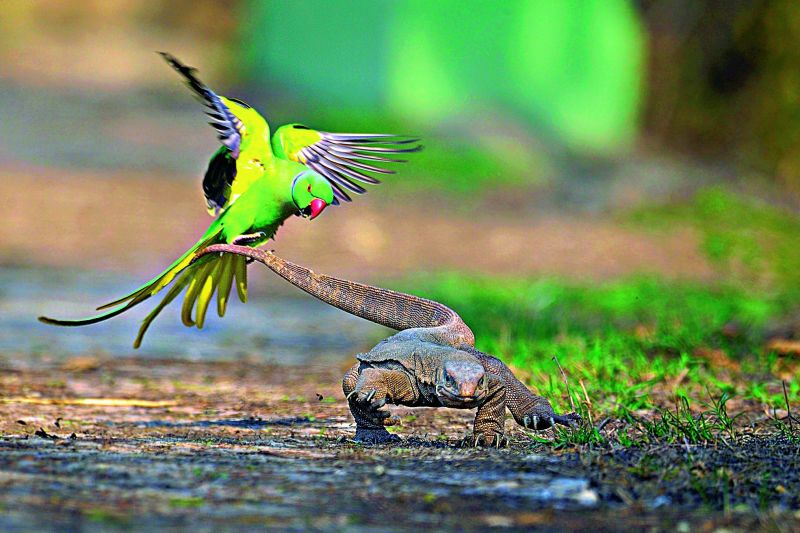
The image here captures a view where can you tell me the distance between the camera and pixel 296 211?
4.08 metres

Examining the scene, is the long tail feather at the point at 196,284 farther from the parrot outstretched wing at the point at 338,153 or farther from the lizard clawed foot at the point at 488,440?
the lizard clawed foot at the point at 488,440

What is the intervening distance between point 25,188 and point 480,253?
4.19 m

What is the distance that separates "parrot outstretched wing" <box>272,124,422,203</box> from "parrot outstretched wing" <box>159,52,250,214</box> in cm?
21

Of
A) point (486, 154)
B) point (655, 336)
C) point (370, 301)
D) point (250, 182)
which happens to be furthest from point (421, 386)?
point (486, 154)

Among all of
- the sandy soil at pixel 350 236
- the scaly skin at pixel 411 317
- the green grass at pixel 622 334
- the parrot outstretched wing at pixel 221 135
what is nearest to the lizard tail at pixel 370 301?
the scaly skin at pixel 411 317

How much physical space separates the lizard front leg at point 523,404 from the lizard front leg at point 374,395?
0.83 feet

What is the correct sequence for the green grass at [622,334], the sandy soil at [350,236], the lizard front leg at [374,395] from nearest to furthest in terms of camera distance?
the lizard front leg at [374,395], the green grass at [622,334], the sandy soil at [350,236]

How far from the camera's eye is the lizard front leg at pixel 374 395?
3730 millimetres

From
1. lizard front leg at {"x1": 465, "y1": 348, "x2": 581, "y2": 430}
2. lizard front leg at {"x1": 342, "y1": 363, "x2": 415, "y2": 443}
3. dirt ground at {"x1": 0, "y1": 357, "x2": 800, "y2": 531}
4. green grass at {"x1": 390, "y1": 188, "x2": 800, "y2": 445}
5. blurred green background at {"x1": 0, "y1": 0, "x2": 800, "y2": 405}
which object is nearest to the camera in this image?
dirt ground at {"x1": 0, "y1": 357, "x2": 800, "y2": 531}

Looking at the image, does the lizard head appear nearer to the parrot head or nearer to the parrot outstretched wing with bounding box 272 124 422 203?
the parrot head

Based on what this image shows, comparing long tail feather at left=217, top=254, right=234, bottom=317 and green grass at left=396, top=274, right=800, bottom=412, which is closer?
long tail feather at left=217, top=254, right=234, bottom=317

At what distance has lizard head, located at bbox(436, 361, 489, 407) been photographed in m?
3.61

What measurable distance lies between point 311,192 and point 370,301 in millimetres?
428

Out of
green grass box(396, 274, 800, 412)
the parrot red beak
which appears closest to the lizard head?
green grass box(396, 274, 800, 412)
